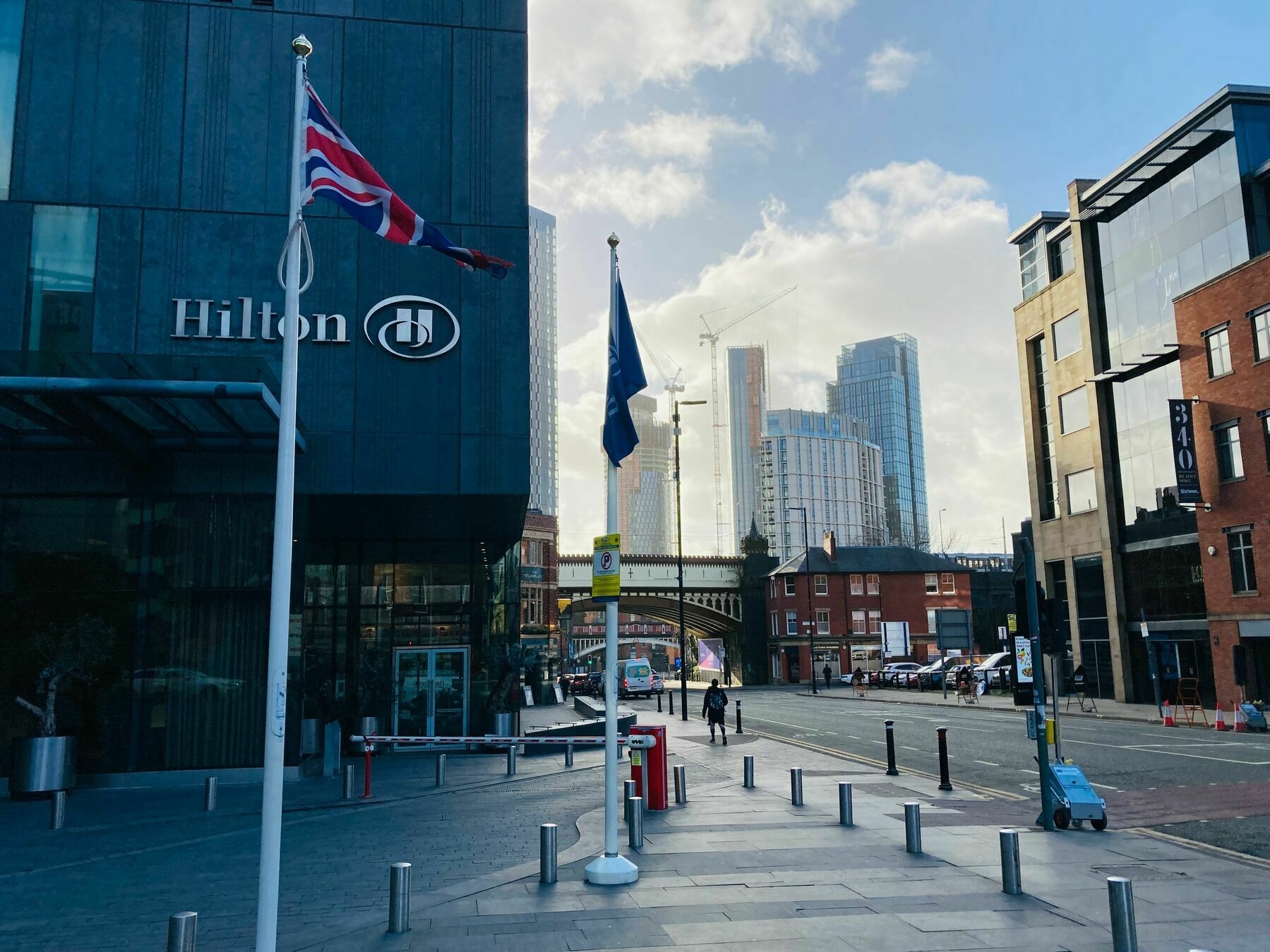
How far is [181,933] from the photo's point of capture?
6629 mm

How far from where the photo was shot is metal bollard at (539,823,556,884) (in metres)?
9.92

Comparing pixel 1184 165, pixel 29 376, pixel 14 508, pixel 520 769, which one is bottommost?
pixel 520 769

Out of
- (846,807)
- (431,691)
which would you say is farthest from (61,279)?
(846,807)

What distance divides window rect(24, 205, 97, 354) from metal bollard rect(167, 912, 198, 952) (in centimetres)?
1516

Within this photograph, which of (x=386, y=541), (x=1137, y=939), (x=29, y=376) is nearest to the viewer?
(x=1137, y=939)

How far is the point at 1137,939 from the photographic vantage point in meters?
7.77

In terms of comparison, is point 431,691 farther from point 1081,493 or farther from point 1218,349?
point 1081,493

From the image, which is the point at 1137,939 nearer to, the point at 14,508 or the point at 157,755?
the point at 157,755

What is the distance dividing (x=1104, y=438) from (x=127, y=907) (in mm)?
43886

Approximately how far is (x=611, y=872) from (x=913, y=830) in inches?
151

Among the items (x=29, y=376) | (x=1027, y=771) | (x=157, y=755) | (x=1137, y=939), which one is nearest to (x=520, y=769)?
(x=157, y=755)

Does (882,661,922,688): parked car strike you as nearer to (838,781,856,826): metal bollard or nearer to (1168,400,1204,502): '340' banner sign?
(1168,400,1204,502): '340' banner sign

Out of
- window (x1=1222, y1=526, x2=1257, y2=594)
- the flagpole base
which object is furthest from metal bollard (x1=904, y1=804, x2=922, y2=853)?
window (x1=1222, y1=526, x2=1257, y2=594)

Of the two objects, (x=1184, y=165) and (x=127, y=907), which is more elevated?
(x=1184, y=165)
